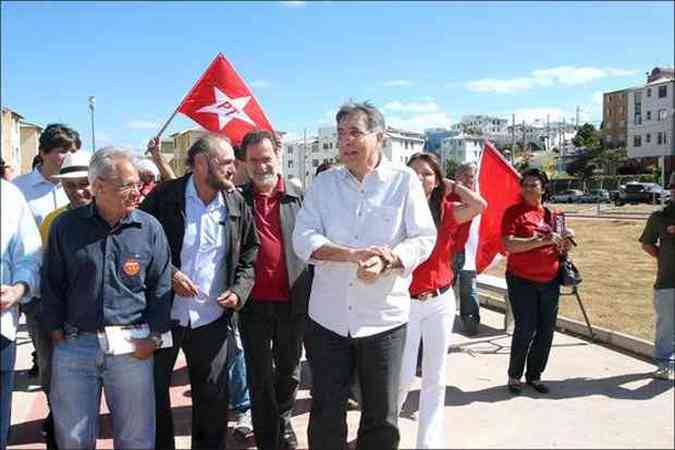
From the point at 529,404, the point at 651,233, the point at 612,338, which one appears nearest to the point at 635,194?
the point at 612,338

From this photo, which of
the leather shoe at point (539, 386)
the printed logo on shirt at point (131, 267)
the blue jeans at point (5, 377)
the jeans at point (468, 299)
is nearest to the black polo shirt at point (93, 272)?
the printed logo on shirt at point (131, 267)

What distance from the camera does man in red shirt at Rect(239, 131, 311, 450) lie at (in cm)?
361

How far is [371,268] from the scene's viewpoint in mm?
2781

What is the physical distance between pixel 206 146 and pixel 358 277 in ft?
3.86

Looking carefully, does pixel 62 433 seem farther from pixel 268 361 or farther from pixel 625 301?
pixel 625 301

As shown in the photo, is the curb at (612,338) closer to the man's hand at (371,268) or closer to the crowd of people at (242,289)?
the crowd of people at (242,289)

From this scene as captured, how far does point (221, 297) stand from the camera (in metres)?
3.36

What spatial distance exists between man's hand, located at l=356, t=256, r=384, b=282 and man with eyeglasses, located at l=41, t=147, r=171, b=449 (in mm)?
957

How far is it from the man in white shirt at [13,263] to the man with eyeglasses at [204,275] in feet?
2.31

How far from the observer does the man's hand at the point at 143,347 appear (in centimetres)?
284

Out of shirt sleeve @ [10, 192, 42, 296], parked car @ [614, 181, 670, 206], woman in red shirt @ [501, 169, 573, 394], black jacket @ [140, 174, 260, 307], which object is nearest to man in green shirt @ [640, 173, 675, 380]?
woman in red shirt @ [501, 169, 573, 394]

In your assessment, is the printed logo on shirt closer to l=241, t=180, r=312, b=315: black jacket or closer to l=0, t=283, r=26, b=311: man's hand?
l=0, t=283, r=26, b=311: man's hand

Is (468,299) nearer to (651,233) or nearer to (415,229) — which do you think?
(651,233)

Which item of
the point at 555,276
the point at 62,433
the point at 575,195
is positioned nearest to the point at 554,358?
the point at 555,276
